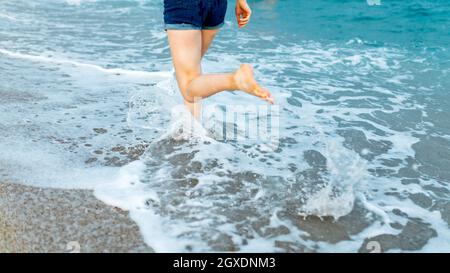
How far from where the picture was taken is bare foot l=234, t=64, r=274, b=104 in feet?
8.23

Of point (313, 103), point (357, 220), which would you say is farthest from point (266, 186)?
point (313, 103)

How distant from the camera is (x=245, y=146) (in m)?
3.51

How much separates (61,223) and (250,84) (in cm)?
124

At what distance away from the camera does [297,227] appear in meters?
2.43

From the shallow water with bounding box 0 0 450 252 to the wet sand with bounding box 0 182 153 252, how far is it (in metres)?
0.11

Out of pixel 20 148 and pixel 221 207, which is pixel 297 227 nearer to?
pixel 221 207

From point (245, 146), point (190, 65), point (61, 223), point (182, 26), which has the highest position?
point (182, 26)

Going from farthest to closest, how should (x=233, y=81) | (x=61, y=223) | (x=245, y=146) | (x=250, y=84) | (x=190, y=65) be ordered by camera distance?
(x=245, y=146)
(x=190, y=65)
(x=233, y=81)
(x=250, y=84)
(x=61, y=223)

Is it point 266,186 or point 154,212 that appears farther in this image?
point 266,186

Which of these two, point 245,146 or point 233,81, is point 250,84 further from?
point 245,146

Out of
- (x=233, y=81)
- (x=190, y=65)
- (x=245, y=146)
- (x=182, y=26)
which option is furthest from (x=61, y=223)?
(x=245, y=146)

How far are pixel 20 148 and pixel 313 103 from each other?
2.80 meters

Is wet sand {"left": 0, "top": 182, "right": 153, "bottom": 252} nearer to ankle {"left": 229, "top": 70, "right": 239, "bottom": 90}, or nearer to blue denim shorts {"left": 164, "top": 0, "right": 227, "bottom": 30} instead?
ankle {"left": 229, "top": 70, "right": 239, "bottom": 90}
